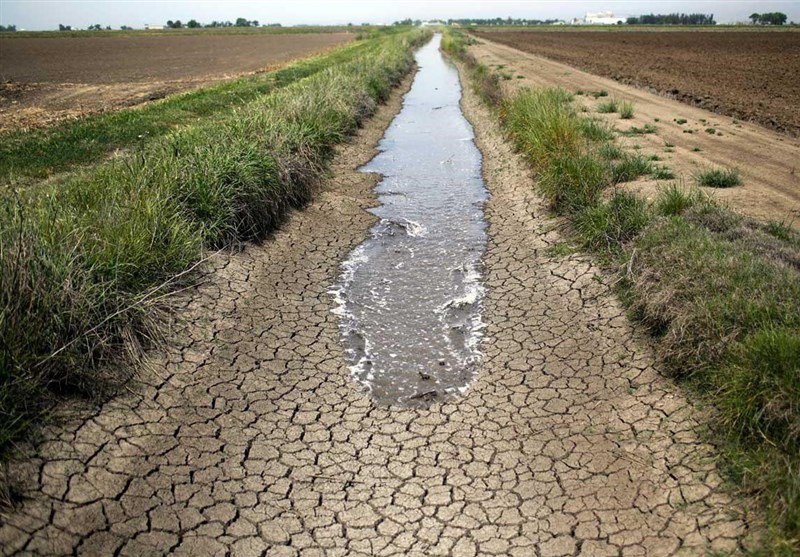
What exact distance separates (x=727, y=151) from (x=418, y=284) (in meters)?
7.24

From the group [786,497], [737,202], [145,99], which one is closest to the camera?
[786,497]

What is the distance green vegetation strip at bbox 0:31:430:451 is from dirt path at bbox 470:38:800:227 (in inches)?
204

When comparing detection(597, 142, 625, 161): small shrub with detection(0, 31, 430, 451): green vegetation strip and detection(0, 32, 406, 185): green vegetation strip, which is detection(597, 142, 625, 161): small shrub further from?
detection(0, 32, 406, 185): green vegetation strip

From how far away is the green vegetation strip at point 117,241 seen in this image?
4.34 meters

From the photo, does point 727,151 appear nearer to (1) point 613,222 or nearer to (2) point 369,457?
(1) point 613,222

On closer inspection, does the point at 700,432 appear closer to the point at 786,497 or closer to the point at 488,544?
the point at 786,497

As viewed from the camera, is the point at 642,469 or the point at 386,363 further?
the point at 386,363

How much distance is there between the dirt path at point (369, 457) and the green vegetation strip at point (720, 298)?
0.25 meters

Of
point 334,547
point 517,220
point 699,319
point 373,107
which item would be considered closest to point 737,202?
point 517,220

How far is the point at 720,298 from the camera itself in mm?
5152

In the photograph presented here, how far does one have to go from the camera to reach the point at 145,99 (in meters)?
21.1

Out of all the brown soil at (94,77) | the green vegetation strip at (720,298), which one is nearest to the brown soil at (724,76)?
the green vegetation strip at (720,298)

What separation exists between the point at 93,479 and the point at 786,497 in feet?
12.5

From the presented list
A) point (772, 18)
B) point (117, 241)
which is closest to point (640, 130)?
point (117, 241)
